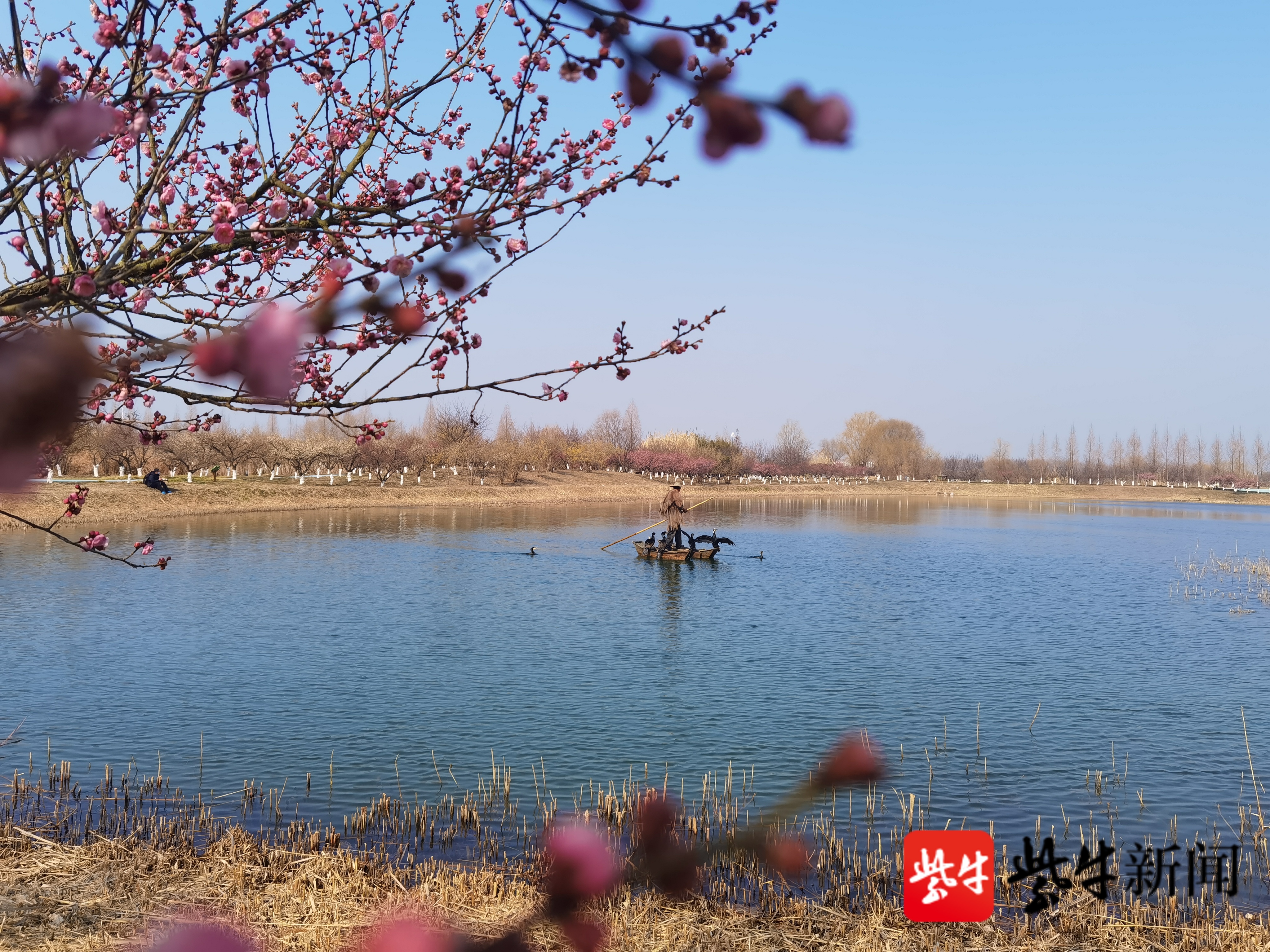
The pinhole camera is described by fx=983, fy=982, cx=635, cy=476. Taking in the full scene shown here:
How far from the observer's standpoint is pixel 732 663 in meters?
20.0

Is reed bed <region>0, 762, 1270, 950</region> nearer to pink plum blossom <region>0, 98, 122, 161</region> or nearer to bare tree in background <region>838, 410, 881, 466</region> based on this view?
pink plum blossom <region>0, 98, 122, 161</region>

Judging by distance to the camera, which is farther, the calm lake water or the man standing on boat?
the man standing on boat

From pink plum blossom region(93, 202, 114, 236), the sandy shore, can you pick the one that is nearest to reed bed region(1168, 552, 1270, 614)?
pink plum blossom region(93, 202, 114, 236)

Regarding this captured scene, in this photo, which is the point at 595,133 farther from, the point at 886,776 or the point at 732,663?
the point at 732,663

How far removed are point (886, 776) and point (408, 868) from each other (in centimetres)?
871

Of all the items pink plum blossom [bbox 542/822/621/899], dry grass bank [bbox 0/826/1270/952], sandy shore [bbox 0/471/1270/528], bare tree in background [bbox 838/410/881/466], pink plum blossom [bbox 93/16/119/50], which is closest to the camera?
pink plum blossom [bbox 542/822/621/899]

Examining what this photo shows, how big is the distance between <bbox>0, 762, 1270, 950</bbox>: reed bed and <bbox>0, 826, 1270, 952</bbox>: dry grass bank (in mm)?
19

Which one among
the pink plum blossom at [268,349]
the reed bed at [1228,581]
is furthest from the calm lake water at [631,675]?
the pink plum blossom at [268,349]

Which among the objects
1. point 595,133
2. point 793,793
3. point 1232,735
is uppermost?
point 595,133

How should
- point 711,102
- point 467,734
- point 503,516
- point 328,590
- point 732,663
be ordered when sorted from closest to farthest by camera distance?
point 711,102 → point 467,734 → point 732,663 → point 328,590 → point 503,516

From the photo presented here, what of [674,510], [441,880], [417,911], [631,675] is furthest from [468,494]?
[417,911]

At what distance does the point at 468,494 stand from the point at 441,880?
6901 cm

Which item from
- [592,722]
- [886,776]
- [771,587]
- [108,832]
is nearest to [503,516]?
[771,587]

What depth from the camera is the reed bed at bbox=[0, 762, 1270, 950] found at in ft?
25.4
